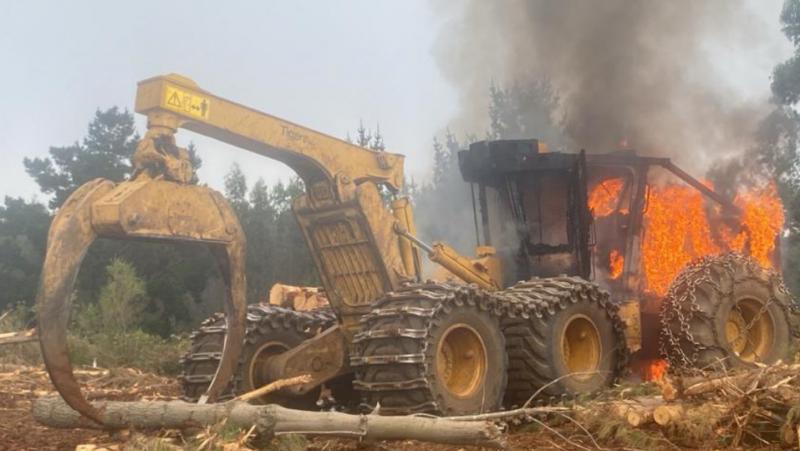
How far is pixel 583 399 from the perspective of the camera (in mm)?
7656

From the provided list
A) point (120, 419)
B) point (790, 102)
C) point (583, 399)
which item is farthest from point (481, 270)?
point (790, 102)

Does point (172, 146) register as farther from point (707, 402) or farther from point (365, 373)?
point (707, 402)

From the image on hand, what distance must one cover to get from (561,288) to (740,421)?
2.54m

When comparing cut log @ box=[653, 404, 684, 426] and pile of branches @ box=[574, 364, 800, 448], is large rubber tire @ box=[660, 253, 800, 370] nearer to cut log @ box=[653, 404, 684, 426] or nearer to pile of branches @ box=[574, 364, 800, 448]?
pile of branches @ box=[574, 364, 800, 448]

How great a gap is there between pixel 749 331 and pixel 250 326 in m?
6.64

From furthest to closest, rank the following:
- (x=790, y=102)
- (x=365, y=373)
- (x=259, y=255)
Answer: (x=259, y=255)
(x=790, y=102)
(x=365, y=373)

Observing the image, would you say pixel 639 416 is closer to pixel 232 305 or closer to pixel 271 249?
pixel 232 305

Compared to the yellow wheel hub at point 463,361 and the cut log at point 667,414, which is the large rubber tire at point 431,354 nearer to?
the yellow wheel hub at point 463,361

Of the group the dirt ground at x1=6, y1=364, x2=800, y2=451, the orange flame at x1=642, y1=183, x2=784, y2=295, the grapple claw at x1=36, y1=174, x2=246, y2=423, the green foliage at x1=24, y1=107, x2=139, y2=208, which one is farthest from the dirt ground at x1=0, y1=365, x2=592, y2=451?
the green foliage at x1=24, y1=107, x2=139, y2=208

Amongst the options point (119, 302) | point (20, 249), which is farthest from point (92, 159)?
point (119, 302)

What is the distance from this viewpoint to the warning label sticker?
250 inches

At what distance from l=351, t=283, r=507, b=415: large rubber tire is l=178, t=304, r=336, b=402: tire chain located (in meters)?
1.77

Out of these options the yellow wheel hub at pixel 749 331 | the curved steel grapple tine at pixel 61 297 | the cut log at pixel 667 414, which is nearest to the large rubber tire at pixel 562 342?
the cut log at pixel 667 414

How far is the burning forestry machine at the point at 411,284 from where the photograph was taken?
20.1 ft
